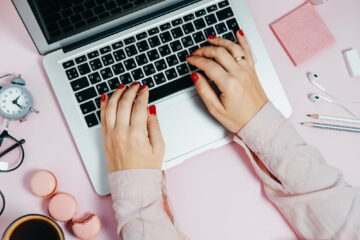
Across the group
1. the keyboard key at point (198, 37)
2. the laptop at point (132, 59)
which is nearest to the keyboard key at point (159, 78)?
the laptop at point (132, 59)

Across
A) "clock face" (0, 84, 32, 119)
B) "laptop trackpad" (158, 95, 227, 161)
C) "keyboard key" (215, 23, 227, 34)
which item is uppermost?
"clock face" (0, 84, 32, 119)

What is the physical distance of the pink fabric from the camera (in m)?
0.76

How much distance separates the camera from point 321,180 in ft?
2.62

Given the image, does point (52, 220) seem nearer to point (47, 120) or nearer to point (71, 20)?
point (47, 120)

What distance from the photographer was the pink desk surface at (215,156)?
0.80 m

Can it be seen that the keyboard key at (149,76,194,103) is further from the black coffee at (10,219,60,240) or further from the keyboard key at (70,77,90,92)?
the black coffee at (10,219,60,240)

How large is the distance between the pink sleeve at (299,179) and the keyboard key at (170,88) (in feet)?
0.49

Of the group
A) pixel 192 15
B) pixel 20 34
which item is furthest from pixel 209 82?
pixel 20 34

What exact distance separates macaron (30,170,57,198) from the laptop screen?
259 millimetres

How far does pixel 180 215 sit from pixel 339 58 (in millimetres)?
502

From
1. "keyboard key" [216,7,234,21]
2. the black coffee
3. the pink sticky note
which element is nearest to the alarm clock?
the black coffee

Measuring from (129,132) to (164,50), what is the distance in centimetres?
18

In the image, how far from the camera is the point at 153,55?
803 mm

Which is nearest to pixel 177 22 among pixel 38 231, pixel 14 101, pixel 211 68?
A: pixel 211 68
